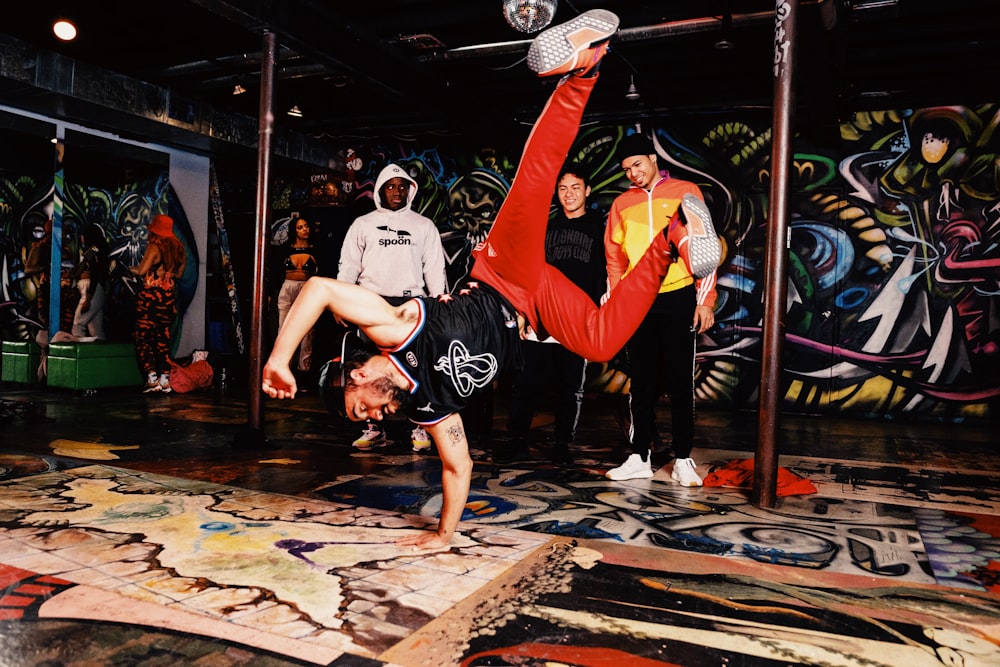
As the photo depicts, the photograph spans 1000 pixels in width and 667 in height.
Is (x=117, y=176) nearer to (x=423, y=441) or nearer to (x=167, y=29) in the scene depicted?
(x=167, y=29)

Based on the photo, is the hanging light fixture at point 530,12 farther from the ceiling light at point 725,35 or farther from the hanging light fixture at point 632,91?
the hanging light fixture at point 632,91

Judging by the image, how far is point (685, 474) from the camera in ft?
13.1

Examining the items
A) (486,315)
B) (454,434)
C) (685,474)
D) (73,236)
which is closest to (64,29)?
(73,236)

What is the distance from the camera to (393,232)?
4.70m

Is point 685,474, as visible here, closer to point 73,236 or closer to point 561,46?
point 561,46

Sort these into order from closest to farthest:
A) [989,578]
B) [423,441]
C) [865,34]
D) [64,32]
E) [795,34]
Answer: [989,578], [795,34], [423,441], [865,34], [64,32]

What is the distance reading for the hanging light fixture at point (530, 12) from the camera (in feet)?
14.0

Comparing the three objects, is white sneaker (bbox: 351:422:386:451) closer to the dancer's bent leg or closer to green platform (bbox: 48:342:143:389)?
the dancer's bent leg

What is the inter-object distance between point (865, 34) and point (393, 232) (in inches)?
167

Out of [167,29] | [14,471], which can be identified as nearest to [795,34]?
→ [14,471]

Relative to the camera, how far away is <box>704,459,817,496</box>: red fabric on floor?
3.84 meters

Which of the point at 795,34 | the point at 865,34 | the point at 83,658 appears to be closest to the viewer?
the point at 83,658

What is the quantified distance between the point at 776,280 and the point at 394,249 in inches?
96.5

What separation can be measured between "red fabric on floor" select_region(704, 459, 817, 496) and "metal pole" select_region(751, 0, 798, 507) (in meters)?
0.35
